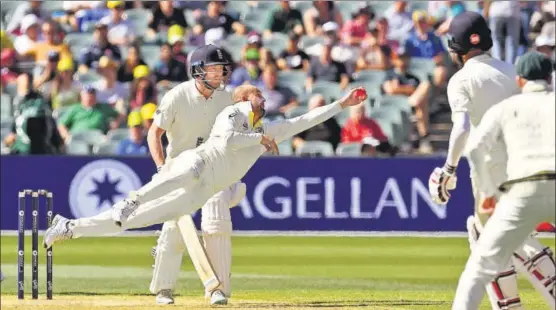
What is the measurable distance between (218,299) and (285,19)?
11.5 m

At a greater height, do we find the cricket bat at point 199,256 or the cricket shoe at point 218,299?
the cricket bat at point 199,256

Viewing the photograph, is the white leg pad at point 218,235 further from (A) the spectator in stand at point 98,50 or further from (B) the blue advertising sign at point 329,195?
(A) the spectator in stand at point 98,50

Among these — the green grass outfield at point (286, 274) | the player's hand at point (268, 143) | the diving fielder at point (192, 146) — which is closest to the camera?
the player's hand at point (268, 143)

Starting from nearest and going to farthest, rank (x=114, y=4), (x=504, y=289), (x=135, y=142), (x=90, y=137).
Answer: (x=504, y=289) < (x=135, y=142) < (x=90, y=137) < (x=114, y=4)

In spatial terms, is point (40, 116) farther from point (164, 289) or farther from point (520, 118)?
point (520, 118)

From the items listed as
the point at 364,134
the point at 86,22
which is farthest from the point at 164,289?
the point at 86,22

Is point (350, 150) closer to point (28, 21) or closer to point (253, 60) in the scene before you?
point (253, 60)

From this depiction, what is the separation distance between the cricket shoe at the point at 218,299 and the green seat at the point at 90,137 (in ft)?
29.4

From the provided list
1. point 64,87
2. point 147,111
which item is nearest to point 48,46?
point 64,87

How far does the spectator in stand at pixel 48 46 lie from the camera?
2125cm

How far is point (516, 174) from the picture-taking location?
7543 mm

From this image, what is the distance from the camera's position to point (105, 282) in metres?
13.6

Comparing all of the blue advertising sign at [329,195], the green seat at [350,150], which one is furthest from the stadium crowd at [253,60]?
the blue advertising sign at [329,195]

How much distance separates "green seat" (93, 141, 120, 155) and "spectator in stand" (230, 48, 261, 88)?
6.46 feet
